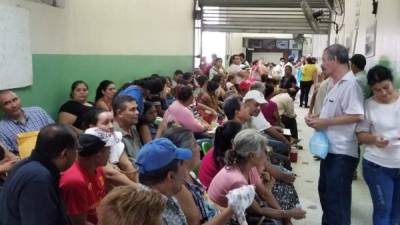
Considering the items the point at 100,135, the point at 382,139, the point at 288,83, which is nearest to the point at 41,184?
the point at 100,135

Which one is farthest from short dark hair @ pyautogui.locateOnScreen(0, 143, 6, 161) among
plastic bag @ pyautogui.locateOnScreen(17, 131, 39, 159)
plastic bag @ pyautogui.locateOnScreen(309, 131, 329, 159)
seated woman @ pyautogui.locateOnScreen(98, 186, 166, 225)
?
plastic bag @ pyautogui.locateOnScreen(309, 131, 329, 159)

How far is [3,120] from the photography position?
11.3 ft

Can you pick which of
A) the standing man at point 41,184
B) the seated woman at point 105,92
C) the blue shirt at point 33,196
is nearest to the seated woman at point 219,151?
the standing man at point 41,184

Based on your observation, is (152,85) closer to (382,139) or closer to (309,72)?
(382,139)

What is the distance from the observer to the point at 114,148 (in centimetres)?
282

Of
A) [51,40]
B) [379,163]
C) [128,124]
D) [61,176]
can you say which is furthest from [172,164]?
[51,40]

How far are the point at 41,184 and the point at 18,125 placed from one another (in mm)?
1801

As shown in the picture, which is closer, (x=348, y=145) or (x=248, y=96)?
(x=348, y=145)

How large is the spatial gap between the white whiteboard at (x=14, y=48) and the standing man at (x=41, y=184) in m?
1.77

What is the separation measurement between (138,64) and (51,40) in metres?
2.65

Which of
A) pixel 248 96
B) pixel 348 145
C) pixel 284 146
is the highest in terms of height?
pixel 248 96

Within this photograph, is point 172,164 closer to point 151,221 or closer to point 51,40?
point 151,221

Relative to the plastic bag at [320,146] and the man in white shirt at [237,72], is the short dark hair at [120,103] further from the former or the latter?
the man in white shirt at [237,72]

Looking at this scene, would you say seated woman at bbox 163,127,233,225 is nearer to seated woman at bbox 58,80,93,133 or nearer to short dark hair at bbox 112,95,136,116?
short dark hair at bbox 112,95,136,116
